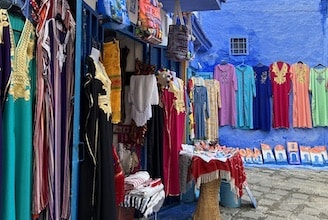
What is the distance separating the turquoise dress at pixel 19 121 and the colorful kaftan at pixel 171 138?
2066mm

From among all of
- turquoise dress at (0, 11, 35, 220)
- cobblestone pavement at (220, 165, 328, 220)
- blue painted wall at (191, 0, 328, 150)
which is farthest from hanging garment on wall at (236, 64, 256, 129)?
turquoise dress at (0, 11, 35, 220)

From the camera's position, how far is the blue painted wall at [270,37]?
8.11 metres

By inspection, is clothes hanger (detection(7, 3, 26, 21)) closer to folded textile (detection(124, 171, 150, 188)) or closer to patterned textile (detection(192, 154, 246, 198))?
folded textile (detection(124, 171, 150, 188))

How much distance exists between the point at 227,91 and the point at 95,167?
614 cm

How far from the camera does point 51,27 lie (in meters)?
1.94

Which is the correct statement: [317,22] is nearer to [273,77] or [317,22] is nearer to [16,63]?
[273,77]

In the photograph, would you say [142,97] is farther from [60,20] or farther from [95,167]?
[60,20]

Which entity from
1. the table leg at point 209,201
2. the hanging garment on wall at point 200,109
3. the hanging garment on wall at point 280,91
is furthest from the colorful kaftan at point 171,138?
the hanging garment on wall at point 280,91

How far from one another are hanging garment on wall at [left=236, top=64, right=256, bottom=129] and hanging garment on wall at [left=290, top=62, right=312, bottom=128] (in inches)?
35.3

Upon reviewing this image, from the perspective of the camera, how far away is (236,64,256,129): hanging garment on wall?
788cm

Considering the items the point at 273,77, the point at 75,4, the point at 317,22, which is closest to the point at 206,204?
the point at 75,4

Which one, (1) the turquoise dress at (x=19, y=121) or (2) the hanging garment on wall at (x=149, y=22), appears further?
(2) the hanging garment on wall at (x=149, y=22)

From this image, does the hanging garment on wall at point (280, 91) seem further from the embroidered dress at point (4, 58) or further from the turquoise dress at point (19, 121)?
the embroidered dress at point (4, 58)

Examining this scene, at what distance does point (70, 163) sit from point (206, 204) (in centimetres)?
196
